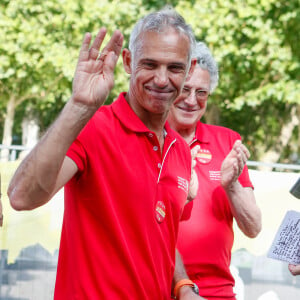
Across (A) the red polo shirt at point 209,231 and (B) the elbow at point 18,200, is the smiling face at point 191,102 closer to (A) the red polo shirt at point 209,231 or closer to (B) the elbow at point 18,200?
(A) the red polo shirt at point 209,231

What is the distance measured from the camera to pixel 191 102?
11.8ft

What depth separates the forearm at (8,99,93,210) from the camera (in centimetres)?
195

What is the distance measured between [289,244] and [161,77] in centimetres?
129

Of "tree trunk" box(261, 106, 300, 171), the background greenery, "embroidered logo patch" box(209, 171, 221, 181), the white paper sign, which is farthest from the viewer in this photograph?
"tree trunk" box(261, 106, 300, 171)

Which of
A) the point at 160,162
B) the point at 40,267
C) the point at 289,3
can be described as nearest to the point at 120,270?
the point at 160,162

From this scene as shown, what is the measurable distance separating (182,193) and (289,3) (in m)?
13.3

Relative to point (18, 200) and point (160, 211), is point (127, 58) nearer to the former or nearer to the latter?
point (160, 211)

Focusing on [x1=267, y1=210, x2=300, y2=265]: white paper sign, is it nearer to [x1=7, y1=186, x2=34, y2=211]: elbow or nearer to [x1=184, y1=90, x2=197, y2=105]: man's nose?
[x1=184, y1=90, x2=197, y2=105]: man's nose

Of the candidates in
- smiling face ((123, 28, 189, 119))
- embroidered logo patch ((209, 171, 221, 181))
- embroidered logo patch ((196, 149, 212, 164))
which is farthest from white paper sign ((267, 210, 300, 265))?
smiling face ((123, 28, 189, 119))

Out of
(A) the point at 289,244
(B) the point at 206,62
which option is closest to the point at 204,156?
(B) the point at 206,62

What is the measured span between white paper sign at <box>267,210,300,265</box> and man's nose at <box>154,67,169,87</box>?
1.20 metres

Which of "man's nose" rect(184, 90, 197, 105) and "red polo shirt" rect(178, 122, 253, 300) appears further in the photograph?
"man's nose" rect(184, 90, 197, 105)

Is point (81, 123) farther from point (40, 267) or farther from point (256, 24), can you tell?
point (256, 24)

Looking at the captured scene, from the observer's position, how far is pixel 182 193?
8.64ft
